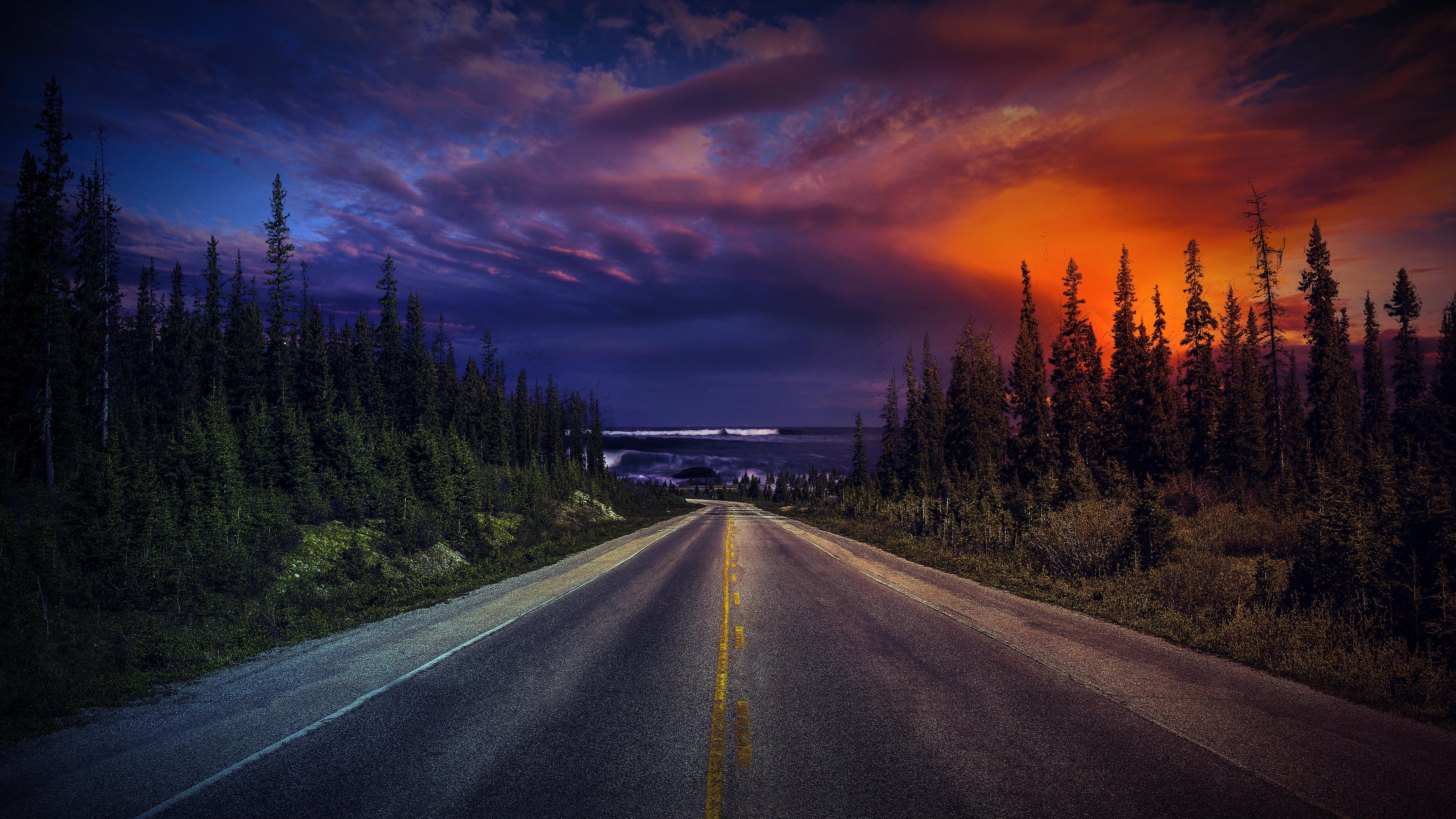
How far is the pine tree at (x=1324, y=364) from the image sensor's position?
41156 mm

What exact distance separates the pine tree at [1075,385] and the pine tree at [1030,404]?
35.2 inches

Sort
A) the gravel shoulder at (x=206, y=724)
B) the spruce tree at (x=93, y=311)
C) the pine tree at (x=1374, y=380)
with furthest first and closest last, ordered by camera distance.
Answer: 1. the pine tree at (x=1374, y=380)
2. the spruce tree at (x=93, y=311)
3. the gravel shoulder at (x=206, y=724)

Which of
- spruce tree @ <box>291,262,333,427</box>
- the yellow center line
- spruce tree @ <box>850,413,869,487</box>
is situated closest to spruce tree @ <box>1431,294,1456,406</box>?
spruce tree @ <box>850,413,869,487</box>

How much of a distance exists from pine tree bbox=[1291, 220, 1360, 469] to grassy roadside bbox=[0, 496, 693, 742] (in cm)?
5218

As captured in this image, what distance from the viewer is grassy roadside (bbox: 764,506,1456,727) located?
23.2ft

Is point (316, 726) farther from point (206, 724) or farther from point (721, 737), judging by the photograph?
point (721, 737)

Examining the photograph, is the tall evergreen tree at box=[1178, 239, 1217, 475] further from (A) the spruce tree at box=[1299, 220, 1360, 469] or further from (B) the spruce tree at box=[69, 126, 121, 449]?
(B) the spruce tree at box=[69, 126, 121, 449]

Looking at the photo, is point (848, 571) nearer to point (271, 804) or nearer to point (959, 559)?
point (959, 559)

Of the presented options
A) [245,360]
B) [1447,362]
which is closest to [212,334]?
[245,360]

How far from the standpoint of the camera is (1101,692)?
693 cm

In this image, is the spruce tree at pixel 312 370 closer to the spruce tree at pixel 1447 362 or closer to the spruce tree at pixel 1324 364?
the spruce tree at pixel 1324 364

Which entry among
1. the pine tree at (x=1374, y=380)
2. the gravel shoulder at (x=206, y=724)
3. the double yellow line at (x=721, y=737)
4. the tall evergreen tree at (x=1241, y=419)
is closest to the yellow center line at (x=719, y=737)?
the double yellow line at (x=721, y=737)

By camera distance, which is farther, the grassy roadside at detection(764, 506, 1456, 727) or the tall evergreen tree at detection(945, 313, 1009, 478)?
the tall evergreen tree at detection(945, 313, 1009, 478)

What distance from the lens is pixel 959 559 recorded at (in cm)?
2016
